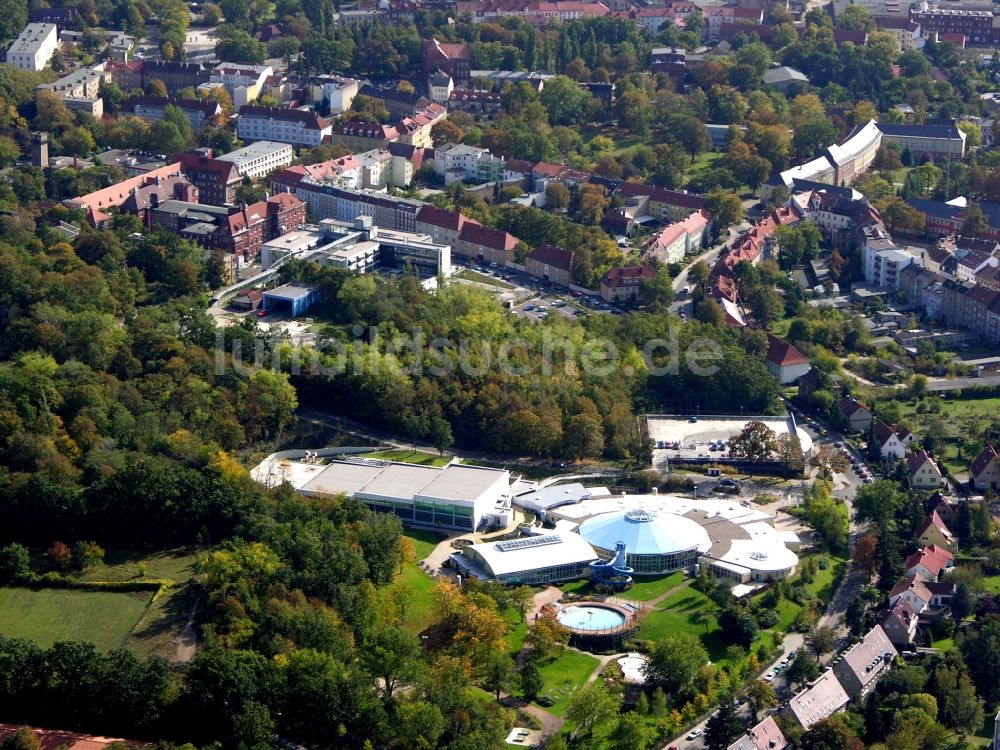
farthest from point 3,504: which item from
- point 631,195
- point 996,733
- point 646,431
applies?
point 631,195

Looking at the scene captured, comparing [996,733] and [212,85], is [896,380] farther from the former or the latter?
[212,85]

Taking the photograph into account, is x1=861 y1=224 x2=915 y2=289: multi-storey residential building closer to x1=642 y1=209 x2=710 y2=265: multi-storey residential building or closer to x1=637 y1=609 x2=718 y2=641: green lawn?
x1=642 y1=209 x2=710 y2=265: multi-storey residential building

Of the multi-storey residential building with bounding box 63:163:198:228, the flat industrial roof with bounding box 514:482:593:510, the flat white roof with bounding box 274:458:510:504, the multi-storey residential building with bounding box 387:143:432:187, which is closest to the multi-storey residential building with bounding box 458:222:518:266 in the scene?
the multi-storey residential building with bounding box 387:143:432:187

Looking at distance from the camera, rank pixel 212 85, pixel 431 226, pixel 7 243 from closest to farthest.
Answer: pixel 7 243, pixel 431 226, pixel 212 85

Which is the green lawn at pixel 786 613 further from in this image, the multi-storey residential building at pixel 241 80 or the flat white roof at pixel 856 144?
the multi-storey residential building at pixel 241 80

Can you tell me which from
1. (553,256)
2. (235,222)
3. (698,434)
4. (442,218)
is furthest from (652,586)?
(235,222)

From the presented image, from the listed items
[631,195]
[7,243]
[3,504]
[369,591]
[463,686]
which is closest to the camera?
[463,686]

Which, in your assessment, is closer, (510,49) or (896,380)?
(896,380)

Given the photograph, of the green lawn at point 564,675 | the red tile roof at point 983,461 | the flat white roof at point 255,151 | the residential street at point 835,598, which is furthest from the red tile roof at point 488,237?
the green lawn at point 564,675
